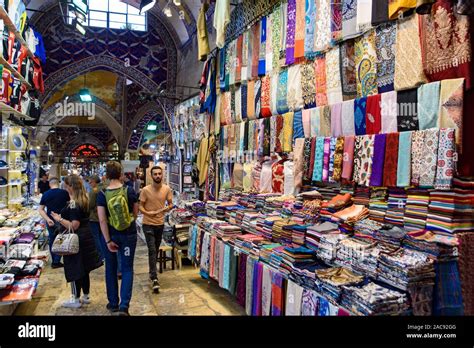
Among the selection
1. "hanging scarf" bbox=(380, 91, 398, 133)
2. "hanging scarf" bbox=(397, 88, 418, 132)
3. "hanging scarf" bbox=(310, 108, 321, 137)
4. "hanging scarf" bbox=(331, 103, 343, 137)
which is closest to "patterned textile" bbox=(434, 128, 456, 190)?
"hanging scarf" bbox=(397, 88, 418, 132)

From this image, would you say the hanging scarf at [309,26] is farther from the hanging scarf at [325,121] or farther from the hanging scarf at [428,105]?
the hanging scarf at [428,105]

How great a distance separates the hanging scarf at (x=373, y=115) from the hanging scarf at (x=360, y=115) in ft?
0.12

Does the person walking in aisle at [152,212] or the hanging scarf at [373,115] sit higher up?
the hanging scarf at [373,115]

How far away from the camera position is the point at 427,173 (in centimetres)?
267

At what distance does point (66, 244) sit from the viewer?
3.76 meters

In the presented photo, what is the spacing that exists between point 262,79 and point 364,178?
2.46 metres

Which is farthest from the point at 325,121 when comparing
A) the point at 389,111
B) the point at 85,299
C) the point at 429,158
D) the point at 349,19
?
the point at 85,299

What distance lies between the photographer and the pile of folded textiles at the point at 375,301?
2244mm

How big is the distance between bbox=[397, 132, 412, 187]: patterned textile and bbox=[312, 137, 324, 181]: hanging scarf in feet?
3.00

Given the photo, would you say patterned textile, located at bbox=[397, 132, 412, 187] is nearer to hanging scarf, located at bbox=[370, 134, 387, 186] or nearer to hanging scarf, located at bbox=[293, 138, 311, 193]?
hanging scarf, located at bbox=[370, 134, 387, 186]

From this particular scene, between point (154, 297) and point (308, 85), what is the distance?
2.88m

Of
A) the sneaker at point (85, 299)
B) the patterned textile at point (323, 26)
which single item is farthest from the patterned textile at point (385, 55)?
the sneaker at point (85, 299)

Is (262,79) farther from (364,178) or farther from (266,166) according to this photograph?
(364,178)
